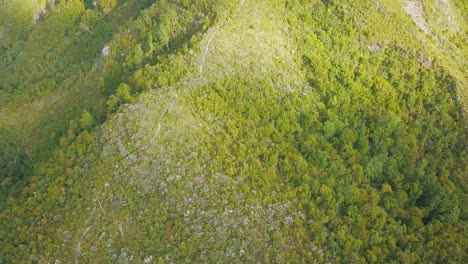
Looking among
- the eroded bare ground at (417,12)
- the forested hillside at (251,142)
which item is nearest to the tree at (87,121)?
the forested hillside at (251,142)

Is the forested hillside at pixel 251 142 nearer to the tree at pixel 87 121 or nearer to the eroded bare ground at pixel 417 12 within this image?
the tree at pixel 87 121

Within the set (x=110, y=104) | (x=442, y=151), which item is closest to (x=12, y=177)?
(x=110, y=104)

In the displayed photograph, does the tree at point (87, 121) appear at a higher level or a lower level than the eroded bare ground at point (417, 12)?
lower

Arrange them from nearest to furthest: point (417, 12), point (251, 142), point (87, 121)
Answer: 1. point (251, 142)
2. point (87, 121)
3. point (417, 12)

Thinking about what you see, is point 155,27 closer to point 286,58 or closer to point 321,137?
point 286,58

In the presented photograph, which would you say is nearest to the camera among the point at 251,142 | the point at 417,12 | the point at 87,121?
the point at 251,142

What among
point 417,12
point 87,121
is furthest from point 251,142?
point 417,12

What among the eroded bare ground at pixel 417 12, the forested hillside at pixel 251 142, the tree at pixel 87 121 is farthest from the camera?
the eroded bare ground at pixel 417 12

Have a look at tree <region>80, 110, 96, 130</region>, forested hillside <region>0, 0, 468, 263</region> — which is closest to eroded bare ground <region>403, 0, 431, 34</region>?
forested hillside <region>0, 0, 468, 263</region>

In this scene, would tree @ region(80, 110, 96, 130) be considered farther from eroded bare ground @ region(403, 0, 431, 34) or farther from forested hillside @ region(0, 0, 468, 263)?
eroded bare ground @ region(403, 0, 431, 34)

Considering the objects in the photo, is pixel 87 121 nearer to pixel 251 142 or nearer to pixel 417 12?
pixel 251 142

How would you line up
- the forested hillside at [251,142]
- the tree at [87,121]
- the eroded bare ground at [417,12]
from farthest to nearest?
the eroded bare ground at [417,12]
the tree at [87,121]
the forested hillside at [251,142]
